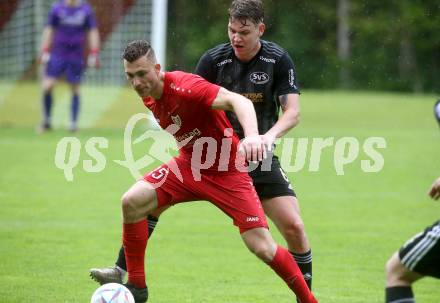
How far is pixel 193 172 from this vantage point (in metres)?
6.27

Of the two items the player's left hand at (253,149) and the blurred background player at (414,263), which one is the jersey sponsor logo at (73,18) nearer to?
the player's left hand at (253,149)

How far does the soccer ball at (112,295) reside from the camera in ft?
19.1

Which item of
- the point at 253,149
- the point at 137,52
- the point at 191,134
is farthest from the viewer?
the point at 191,134

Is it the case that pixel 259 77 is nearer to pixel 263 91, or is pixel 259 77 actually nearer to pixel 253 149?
pixel 263 91

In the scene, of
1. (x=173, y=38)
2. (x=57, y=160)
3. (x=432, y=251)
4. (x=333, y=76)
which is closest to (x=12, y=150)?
(x=57, y=160)

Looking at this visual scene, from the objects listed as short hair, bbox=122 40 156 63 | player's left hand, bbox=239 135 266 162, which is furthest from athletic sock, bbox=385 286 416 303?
short hair, bbox=122 40 156 63

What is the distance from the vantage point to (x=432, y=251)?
4680 millimetres

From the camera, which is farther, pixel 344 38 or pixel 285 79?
pixel 344 38

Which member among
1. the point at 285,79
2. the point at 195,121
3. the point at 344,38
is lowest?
the point at 344,38

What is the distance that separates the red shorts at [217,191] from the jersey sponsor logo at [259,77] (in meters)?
0.80

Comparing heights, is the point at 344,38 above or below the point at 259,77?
below

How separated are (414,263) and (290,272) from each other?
1.44m

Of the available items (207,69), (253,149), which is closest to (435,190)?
(253,149)

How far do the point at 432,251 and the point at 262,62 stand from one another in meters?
2.47
